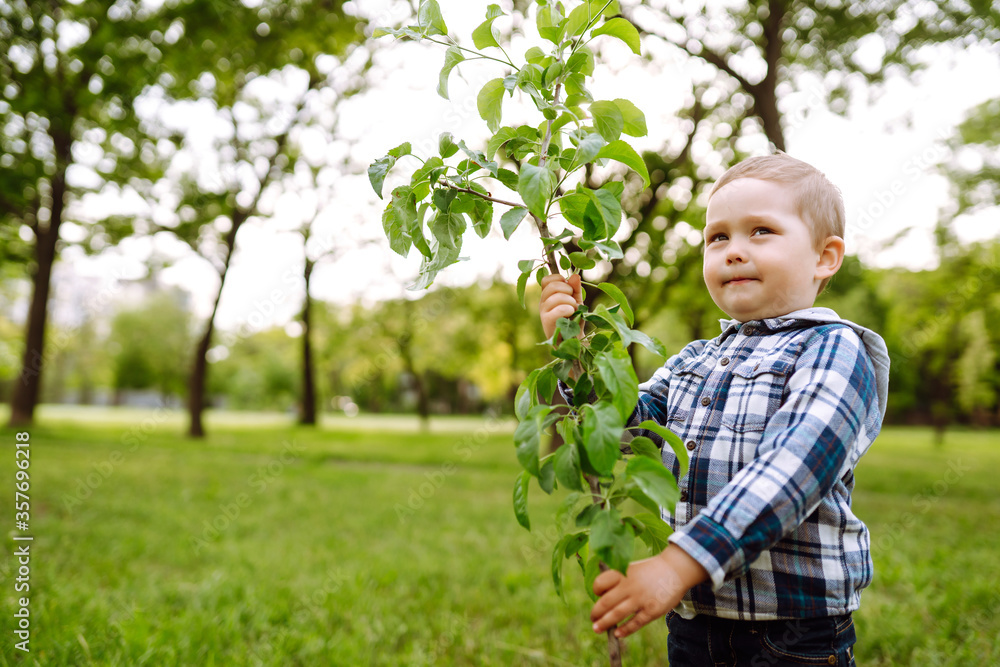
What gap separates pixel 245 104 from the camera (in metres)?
14.4

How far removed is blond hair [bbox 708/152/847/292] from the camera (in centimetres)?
146

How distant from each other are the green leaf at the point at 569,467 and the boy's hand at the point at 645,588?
Result: 0.18 meters

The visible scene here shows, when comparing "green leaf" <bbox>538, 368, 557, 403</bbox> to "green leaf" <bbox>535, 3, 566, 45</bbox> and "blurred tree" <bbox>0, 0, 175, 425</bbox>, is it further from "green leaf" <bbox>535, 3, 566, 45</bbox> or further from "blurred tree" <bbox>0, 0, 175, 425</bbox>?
"blurred tree" <bbox>0, 0, 175, 425</bbox>

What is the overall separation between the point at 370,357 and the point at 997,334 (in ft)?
75.5

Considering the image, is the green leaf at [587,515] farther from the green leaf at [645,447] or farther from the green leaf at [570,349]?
the green leaf at [570,349]

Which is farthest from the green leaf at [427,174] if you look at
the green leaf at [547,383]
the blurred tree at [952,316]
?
the blurred tree at [952,316]

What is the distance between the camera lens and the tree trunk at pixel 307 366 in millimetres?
20003

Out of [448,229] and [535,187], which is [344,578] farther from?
[535,187]

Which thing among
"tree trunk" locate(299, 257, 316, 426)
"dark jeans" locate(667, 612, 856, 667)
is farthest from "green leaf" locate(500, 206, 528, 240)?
"tree trunk" locate(299, 257, 316, 426)

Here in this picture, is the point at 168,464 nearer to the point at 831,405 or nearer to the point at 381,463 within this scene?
the point at 381,463

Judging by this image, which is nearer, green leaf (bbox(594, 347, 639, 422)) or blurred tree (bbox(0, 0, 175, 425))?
green leaf (bbox(594, 347, 639, 422))

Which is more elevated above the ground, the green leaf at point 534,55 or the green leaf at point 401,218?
the green leaf at point 534,55

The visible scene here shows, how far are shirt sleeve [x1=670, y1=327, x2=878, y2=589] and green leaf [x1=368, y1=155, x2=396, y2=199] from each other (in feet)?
2.95

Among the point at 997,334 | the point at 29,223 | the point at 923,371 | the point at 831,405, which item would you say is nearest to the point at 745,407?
the point at 831,405
